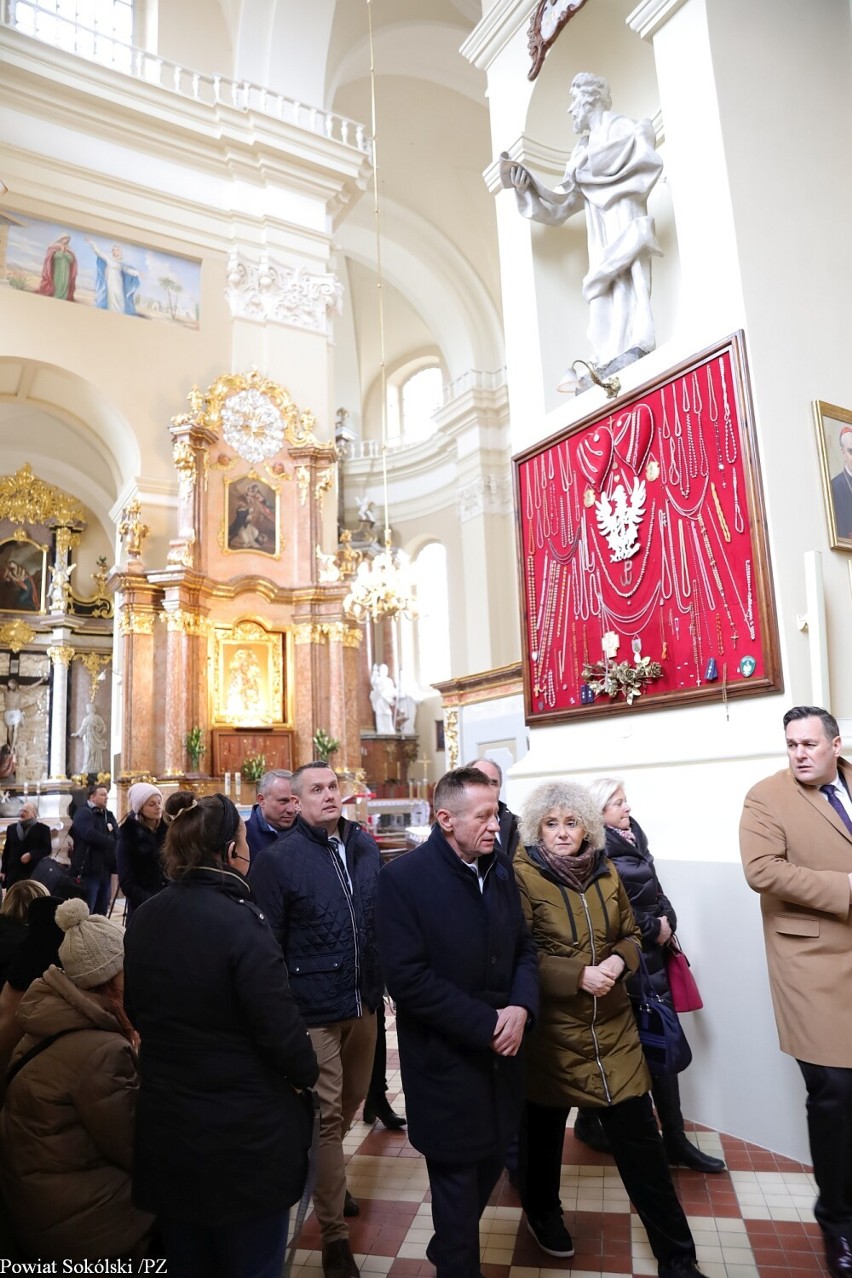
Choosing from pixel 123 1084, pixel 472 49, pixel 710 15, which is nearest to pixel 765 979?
pixel 123 1084

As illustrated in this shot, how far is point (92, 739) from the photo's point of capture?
16.4 m

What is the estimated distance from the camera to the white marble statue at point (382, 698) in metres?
17.9

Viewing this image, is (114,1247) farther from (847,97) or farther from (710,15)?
(847,97)

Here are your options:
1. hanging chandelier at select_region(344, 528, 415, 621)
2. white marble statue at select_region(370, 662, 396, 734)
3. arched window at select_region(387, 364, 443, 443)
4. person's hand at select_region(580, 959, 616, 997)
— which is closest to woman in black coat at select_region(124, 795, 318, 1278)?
person's hand at select_region(580, 959, 616, 997)

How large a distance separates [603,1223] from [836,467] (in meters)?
3.17

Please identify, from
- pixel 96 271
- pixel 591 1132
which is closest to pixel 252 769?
pixel 96 271

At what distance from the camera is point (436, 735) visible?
59.4ft

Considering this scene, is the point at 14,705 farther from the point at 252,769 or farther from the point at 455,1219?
the point at 455,1219

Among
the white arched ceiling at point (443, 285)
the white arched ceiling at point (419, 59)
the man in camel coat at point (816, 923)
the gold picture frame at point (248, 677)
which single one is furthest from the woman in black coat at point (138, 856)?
the white arched ceiling at point (443, 285)

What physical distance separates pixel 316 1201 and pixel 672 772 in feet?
7.56

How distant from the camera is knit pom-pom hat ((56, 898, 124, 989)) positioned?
92.8 inches

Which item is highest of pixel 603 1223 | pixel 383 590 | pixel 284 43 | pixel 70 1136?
pixel 284 43

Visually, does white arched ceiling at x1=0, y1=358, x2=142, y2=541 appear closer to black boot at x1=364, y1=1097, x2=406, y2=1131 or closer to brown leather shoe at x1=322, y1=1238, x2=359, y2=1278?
black boot at x1=364, y1=1097, x2=406, y2=1131

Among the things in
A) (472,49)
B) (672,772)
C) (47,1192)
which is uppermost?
(472,49)
